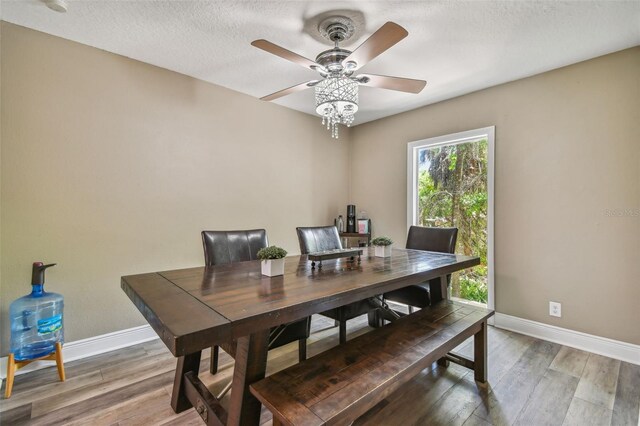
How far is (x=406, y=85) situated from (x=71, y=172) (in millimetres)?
2636

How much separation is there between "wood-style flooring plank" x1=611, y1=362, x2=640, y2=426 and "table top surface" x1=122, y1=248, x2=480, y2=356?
1134mm

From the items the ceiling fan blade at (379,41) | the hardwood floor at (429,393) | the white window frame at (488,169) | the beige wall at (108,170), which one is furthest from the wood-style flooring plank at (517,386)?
the beige wall at (108,170)

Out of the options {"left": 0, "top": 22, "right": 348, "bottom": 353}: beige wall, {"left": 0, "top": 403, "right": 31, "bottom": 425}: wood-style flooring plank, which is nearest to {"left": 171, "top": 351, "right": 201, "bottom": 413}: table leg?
{"left": 0, "top": 403, "right": 31, "bottom": 425}: wood-style flooring plank

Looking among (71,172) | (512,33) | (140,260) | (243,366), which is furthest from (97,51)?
(512,33)

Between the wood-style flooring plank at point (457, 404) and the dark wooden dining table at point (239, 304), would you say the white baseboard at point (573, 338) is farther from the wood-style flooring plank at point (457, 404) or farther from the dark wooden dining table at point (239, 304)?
the dark wooden dining table at point (239, 304)

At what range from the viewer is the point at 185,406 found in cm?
166

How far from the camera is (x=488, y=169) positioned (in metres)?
2.98

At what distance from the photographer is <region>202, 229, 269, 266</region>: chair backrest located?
6.64ft

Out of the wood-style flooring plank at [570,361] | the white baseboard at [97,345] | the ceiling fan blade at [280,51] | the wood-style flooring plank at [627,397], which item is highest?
the ceiling fan blade at [280,51]

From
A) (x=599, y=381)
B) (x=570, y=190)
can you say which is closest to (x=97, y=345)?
(x=599, y=381)

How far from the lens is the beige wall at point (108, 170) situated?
2.06 meters

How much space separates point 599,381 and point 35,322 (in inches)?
152

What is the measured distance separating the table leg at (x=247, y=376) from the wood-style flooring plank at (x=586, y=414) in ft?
5.48

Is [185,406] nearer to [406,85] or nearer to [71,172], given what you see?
[71,172]
